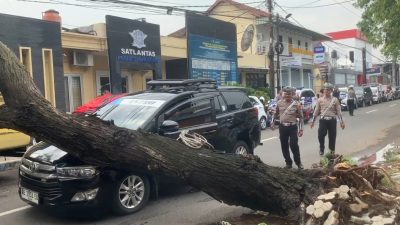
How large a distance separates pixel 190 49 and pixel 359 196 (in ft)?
68.4

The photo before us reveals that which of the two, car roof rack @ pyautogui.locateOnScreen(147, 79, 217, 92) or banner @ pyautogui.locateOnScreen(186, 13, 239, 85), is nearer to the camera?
car roof rack @ pyautogui.locateOnScreen(147, 79, 217, 92)

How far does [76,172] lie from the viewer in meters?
5.91

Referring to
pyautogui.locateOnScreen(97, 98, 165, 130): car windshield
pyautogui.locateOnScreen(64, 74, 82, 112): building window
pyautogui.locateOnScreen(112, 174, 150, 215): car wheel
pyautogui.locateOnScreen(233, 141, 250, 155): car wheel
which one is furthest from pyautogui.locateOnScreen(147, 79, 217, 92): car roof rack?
pyautogui.locateOnScreen(64, 74, 82, 112): building window

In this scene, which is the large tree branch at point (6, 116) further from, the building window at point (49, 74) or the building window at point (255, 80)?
the building window at point (255, 80)

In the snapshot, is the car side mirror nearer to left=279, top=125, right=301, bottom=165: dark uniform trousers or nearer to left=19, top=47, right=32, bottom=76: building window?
left=279, top=125, right=301, bottom=165: dark uniform trousers

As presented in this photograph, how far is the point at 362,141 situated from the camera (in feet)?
46.8

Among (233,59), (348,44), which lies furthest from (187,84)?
(348,44)

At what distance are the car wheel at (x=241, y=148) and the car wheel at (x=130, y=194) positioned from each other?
251 centimetres

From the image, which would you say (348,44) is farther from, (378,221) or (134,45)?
(378,221)

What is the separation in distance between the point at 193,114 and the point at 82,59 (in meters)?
14.0

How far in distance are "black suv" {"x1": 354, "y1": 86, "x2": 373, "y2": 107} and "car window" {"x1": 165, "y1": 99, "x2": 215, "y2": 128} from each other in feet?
98.4

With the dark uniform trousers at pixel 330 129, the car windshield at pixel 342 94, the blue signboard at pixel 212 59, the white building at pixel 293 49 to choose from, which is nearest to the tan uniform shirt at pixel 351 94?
the car windshield at pixel 342 94

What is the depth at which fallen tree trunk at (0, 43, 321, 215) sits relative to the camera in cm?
501

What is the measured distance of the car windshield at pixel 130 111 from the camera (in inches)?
280
